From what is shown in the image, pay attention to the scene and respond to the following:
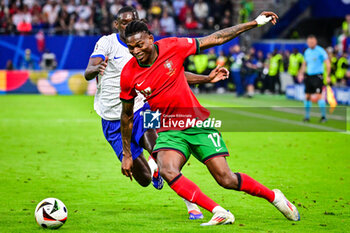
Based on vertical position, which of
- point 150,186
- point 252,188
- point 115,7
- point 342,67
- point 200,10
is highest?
point 252,188

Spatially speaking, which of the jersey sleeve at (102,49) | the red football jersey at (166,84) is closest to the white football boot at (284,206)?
the red football jersey at (166,84)

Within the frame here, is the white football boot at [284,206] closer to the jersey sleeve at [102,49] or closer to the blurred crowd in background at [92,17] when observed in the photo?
the jersey sleeve at [102,49]

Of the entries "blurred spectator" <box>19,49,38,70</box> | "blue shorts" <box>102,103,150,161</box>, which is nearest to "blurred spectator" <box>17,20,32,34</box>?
"blurred spectator" <box>19,49,38,70</box>

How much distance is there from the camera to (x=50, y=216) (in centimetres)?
654

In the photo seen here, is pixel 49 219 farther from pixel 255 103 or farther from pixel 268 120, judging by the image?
pixel 255 103

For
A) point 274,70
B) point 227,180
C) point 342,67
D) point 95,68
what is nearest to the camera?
point 227,180

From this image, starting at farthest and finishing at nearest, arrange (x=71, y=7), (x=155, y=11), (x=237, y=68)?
(x=155, y=11)
(x=71, y=7)
(x=237, y=68)

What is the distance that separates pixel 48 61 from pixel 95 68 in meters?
28.0

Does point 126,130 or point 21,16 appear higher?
point 126,130

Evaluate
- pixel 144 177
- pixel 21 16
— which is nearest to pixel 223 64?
pixel 21 16

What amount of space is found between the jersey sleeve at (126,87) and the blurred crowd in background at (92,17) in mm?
28811

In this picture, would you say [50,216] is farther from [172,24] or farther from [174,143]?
[172,24]

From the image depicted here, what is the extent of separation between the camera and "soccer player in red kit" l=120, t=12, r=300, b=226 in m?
6.32

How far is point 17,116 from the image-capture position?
20.3 m
